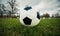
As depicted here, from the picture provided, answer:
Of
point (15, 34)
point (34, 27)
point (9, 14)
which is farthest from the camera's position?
point (9, 14)

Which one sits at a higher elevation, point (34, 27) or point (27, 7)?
point (27, 7)

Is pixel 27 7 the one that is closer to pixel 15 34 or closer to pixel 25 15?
pixel 25 15

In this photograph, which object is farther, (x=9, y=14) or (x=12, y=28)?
(x=9, y=14)

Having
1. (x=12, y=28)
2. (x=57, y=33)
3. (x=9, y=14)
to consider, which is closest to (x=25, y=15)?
(x=12, y=28)

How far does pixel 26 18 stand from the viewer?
4.91m

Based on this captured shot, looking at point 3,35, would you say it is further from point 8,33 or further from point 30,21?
point 30,21

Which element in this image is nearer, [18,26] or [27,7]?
[27,7]

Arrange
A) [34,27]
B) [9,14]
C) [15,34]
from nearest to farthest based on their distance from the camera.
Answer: [15,34] → [34,27] → [9,14]

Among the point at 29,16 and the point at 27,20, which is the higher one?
the point at 29,16

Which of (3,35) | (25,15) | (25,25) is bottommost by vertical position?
(3,35)

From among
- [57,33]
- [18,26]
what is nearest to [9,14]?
[18,26]

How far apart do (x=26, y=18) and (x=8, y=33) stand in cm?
80

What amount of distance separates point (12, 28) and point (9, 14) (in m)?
4.62

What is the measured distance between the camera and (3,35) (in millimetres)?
4953
